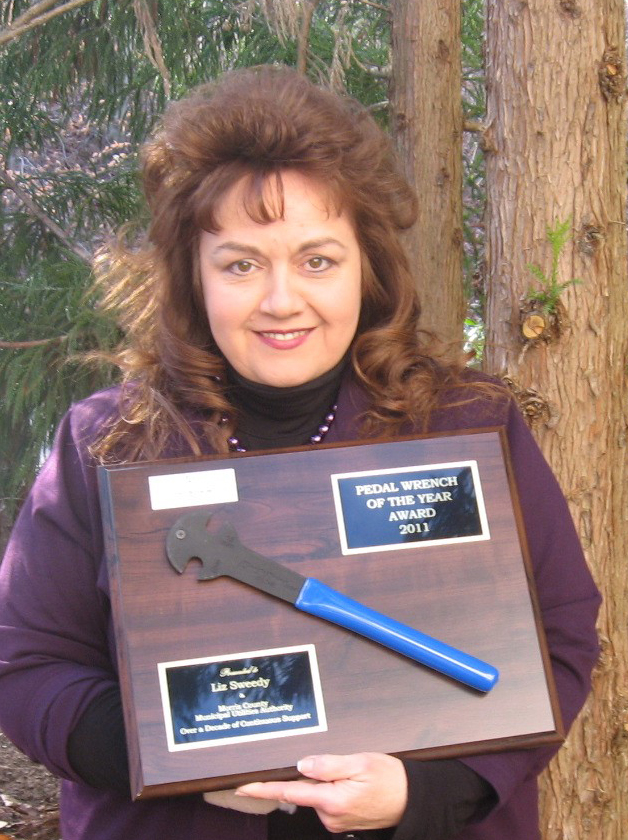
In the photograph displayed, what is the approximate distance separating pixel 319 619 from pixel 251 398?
493mm

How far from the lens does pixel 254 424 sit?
1.92 metres

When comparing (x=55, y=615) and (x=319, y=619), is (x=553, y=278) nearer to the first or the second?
(x=319, y=619)

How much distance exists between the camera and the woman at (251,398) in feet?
5.57

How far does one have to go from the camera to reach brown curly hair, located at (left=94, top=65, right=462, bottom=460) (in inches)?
72.0

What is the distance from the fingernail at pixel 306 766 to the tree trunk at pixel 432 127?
2904 millimetres

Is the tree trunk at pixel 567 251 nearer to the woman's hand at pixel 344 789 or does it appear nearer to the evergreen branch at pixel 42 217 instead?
the woman's hand at pixel 344 789

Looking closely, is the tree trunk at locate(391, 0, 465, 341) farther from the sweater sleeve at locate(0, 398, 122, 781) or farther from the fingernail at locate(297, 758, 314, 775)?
the fingernail at locate(297, 758, 314, 775)

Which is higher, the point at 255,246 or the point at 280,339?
the point at 255,246

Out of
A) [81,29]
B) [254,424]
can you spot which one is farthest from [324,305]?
[81,29]

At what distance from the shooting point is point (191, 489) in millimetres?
1604

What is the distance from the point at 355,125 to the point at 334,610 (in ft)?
2.98

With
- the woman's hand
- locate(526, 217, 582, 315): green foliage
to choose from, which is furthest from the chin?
locate(526, 217, 582, 315): green foliage

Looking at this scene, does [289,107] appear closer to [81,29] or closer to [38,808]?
[81,29]

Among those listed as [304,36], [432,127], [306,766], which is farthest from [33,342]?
[306,766]
